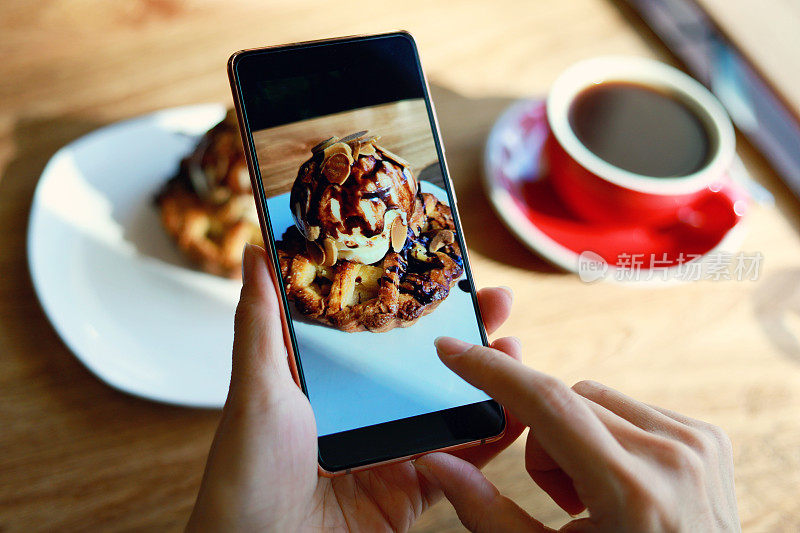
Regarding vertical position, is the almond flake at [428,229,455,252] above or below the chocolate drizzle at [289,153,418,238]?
below

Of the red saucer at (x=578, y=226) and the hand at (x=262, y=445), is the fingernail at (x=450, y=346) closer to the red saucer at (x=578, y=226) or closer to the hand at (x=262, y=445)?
the hand at (x=262, y=445)

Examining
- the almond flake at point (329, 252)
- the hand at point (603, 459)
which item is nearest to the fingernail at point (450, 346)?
the hand at point (603, 459)

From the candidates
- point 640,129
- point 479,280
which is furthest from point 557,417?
point 640,129

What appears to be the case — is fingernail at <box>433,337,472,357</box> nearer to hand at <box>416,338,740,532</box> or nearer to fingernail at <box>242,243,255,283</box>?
hand at <box>416,338,740,532</box>

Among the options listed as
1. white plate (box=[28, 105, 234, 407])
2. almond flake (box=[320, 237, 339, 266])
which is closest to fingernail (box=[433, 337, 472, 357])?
almond flake (box=[320, 237, 339, 266])

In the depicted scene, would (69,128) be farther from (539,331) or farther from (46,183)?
(539,331)

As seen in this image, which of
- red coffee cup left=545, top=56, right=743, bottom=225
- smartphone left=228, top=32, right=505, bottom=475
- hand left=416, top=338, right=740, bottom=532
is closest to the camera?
hand left=416, top=338, right=740, bottom=532

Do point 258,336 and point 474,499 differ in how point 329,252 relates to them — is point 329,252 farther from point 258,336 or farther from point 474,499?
point 474,499
